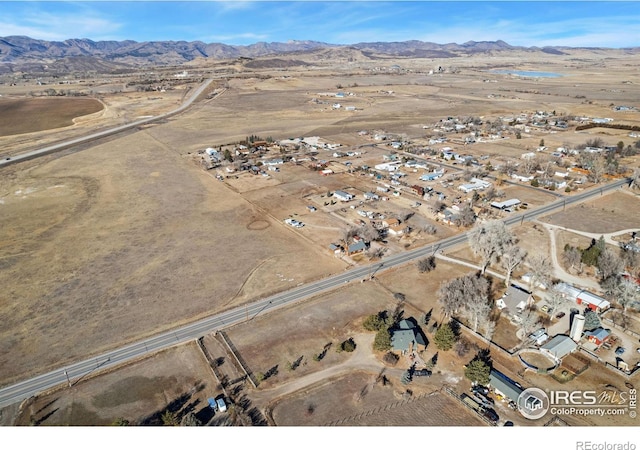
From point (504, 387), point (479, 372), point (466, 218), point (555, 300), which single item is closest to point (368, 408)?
point (479, 372)

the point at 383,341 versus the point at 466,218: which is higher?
the point at 466,218

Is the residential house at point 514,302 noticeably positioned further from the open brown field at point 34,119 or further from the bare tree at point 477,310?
the open brown field at point 34,119

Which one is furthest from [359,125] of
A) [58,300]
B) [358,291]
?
[58,300]

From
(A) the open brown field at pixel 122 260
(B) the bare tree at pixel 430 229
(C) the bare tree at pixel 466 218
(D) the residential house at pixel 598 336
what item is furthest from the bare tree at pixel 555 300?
(A) the open brown field at pixel 122 260

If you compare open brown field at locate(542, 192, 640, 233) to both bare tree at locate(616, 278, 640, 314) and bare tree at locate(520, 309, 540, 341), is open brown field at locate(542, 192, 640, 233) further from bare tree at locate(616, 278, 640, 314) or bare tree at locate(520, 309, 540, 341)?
bare tree at locate(520, 309, 540, 341)

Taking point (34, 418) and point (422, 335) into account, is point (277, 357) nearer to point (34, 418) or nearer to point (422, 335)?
point (422, 335)

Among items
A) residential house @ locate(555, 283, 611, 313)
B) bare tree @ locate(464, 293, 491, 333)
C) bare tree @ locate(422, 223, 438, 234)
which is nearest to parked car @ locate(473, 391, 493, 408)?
bare tree @ locate(464, 293, 491, 333)

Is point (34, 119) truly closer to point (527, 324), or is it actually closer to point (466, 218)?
point (466, 218)
